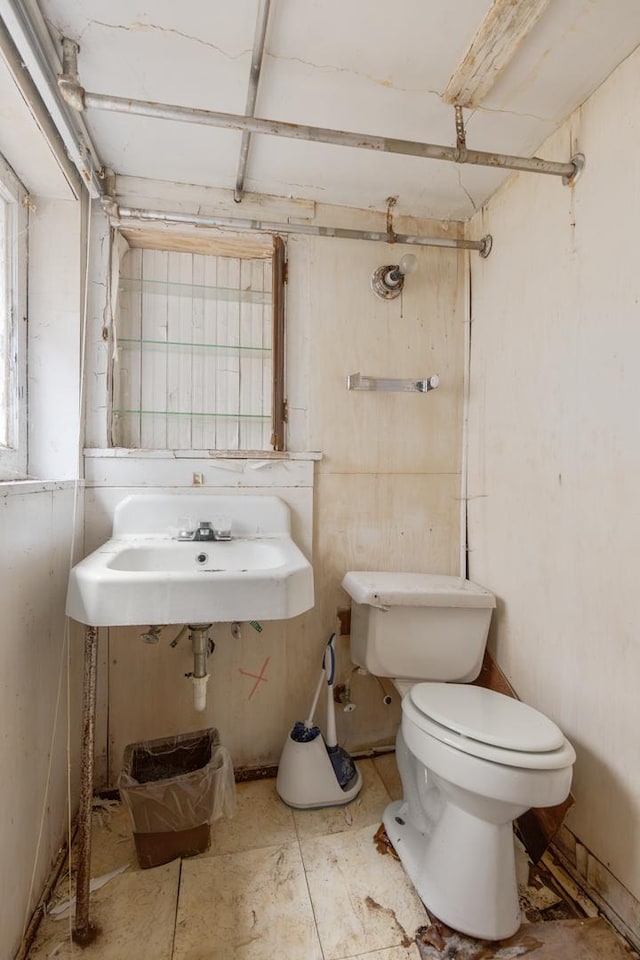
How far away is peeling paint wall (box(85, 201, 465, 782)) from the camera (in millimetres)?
1433

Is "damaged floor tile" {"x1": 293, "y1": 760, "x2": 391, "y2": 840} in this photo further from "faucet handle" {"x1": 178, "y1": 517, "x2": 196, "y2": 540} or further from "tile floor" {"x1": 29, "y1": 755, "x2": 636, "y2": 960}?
"faucet handle" {"x1": 178, "y1": 517, "x2": 196, "y2": 540}

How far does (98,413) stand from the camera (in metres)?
1.38

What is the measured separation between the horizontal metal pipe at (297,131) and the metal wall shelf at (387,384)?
0.62 meters

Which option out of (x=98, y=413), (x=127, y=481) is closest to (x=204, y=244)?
(x=98, y=413)

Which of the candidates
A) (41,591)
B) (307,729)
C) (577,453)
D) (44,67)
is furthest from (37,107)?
(307,729)

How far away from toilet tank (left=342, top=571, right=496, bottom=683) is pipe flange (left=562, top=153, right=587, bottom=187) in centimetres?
117

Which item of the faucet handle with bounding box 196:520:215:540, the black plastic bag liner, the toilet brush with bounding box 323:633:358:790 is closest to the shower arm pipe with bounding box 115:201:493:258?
the faucet handle with bounding box 196:520:215:540

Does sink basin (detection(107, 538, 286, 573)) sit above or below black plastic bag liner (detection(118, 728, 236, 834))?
above

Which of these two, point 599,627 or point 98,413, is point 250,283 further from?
point 599,627

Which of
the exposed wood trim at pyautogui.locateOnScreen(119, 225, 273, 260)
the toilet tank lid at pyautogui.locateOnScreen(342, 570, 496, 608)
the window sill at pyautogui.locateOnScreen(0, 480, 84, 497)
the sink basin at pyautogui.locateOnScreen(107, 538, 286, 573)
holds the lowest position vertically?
the toilet tank lid at pyautogui.locateOnScreen(342, 570, 496, 608)

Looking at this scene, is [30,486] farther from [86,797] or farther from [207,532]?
[86,797]

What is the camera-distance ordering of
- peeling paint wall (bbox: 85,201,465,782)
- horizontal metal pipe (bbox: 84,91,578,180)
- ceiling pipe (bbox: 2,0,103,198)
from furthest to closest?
peeling paint wall (bbox: 85,201,465,782), horizontal metal pipe (bbox: 84,91,578,180), ceiling pipe (bbox: 2,0,103,198)

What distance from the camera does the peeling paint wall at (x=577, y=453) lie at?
982mm

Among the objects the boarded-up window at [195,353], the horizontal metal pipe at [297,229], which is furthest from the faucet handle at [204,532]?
the horizontal metal pipe at [297,229]
